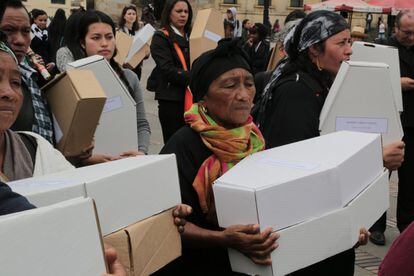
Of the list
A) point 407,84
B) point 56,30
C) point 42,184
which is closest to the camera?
point 42,184

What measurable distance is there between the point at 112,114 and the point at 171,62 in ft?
7.12

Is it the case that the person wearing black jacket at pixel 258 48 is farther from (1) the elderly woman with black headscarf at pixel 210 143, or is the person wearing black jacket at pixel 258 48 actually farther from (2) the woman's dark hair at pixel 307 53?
(1) the elderly woman with black headscarf at pixel 210 143

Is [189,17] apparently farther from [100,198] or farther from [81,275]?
[81,275]

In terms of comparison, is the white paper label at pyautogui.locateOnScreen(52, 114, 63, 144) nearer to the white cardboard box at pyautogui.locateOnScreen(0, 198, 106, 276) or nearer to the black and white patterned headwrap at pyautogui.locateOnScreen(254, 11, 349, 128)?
the black and white patterned headwrap at pyautogui.locateOnScreen(254, 11, 349, 128)

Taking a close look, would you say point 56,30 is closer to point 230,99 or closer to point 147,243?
point 230,99

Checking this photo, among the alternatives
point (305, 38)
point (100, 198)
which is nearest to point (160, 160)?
point (100, 198)

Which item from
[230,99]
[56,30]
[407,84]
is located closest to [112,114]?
[230,99]

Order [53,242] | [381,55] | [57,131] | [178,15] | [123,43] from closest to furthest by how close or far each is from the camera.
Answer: [53,242], [57,131], [381,55], [178,15], [123,43]

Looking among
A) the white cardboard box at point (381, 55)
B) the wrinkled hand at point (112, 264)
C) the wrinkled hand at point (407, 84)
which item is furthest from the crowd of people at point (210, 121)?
the wrinkled hand at point (407, 84)

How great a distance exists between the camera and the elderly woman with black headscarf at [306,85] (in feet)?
10.0

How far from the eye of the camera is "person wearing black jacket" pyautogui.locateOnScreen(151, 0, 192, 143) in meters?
5.57

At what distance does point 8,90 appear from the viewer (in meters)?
2.37

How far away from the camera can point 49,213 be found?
1463mm

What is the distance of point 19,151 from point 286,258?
3.66 ft
